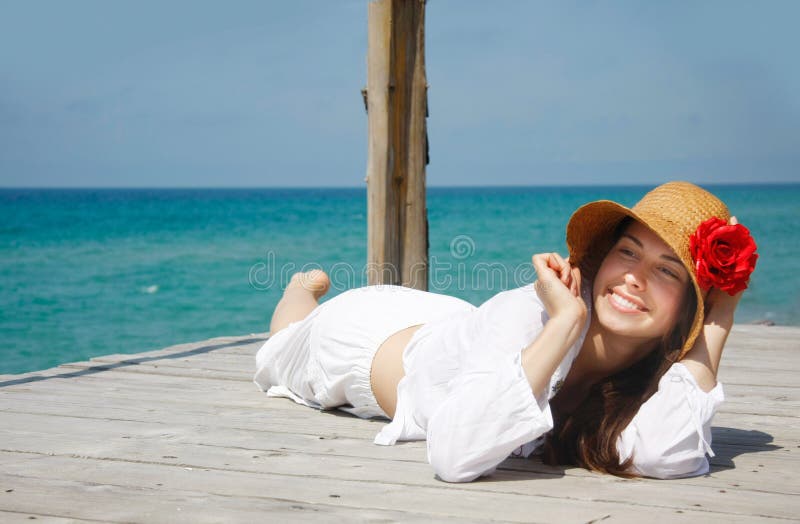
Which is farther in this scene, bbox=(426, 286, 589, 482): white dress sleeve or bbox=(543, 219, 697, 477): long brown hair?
bbox=(543, 219, 697, 477): long brown hair

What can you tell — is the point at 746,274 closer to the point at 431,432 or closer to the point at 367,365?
the point at 431,432

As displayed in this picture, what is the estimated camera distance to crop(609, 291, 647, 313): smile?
2.39 meters

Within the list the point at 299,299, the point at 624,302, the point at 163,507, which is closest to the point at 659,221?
the point at 624,302

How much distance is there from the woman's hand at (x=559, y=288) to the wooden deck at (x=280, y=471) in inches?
18.1

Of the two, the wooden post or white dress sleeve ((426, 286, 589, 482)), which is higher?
the wooden post

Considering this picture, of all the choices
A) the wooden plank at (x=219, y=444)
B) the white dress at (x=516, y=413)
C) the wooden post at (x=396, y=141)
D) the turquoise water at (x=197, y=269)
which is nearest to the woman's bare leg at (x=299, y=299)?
the wooden post at (x=396, y=141)

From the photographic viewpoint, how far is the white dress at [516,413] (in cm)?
230

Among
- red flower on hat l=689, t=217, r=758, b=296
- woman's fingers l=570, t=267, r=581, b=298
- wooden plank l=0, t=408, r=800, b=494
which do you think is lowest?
wooden plank l=0, t=408, r=800, b=494

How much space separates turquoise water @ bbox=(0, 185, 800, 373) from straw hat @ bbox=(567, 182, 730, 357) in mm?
9847

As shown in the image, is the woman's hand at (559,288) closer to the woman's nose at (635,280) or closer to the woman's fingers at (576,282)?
the woman's fingers at (576,282)

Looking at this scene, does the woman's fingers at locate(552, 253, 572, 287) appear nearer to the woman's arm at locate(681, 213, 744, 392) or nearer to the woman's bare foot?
the woman's arm at locate(681, 213, 744, 392)

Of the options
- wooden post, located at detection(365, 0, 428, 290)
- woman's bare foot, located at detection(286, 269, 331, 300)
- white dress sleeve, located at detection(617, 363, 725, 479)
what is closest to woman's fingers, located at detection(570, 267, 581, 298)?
white dress sleeve, located at detection(617, 363, 725, 479)

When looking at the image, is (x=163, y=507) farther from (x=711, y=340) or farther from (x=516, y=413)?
(x=711, y=340)

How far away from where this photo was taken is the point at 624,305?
240cm
